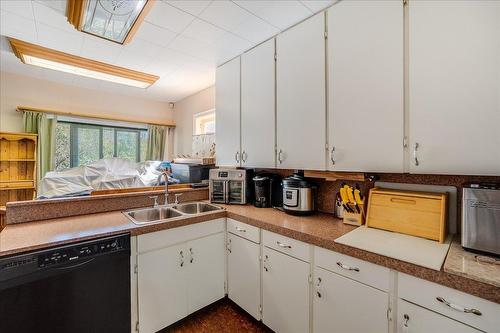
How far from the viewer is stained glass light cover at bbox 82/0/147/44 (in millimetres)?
1501

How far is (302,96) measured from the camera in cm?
173

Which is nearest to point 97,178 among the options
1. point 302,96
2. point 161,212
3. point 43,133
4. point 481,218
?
point 161,212

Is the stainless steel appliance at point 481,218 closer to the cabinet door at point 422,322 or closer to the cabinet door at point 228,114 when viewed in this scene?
the cabinet door at point 422,322

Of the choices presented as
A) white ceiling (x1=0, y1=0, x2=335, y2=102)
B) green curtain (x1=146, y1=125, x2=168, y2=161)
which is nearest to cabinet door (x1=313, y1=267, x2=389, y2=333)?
white ceiling (x1=0, y1=0, x2=335, y2=102)

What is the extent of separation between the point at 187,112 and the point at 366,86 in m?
3.48

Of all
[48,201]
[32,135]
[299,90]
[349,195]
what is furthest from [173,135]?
[349,195]

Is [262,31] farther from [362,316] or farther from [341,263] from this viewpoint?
[362,316]

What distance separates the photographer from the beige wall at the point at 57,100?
3.19 m

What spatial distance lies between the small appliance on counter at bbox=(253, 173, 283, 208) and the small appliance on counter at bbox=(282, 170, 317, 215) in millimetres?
297

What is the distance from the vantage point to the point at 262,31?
1.94 metres

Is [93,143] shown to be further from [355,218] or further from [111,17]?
[355,218]

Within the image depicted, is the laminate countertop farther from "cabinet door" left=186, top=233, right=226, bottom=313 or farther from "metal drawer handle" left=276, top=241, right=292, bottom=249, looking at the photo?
"cabinet door" left=186, top=233, right=226, bottom=313

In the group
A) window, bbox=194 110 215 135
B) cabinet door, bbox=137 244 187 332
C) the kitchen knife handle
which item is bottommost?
cabinet door, bbox=137 244 187 332

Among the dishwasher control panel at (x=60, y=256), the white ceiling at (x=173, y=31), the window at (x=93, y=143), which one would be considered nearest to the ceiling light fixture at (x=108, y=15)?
the white ceiling at (x=173, y=31)
